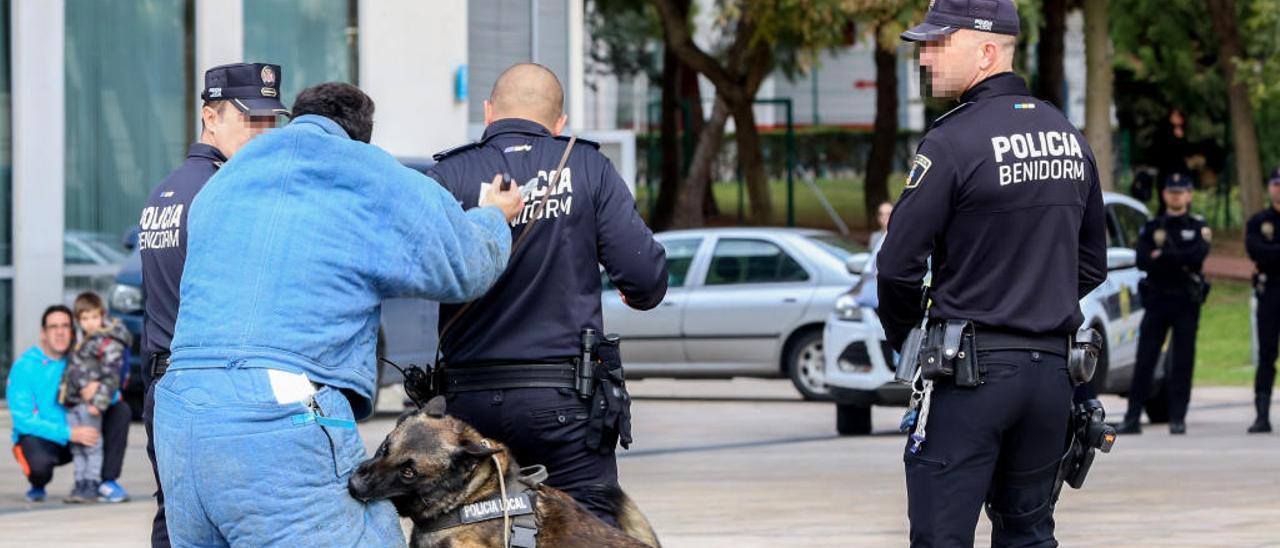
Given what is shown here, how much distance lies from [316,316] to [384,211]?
27cm

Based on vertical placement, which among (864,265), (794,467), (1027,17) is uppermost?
(1027,17)

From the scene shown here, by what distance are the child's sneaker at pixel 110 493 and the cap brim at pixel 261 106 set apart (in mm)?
5831

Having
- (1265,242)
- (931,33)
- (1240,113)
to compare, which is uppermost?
(1240,113)

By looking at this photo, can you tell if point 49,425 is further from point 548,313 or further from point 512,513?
point 512,513

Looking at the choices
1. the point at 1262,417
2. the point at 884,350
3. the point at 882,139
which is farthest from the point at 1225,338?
the point at 882,139

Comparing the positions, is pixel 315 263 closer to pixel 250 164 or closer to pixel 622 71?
pixel 250 164

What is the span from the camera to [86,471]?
11.2 metres

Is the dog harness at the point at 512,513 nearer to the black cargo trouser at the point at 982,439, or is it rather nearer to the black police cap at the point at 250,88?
the black cargo trouser at the point at 982,439

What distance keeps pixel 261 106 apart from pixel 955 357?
202 centimetres

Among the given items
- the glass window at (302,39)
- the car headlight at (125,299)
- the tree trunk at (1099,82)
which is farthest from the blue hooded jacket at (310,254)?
the tree trunk at (1099,82)

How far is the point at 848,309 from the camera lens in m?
14.9

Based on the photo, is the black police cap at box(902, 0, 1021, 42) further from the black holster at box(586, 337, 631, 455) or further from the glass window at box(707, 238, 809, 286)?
the glass window at box(707, 238, 809, 286)

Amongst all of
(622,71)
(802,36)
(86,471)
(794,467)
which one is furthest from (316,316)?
(622,71)

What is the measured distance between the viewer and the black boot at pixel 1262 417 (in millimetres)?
14352
